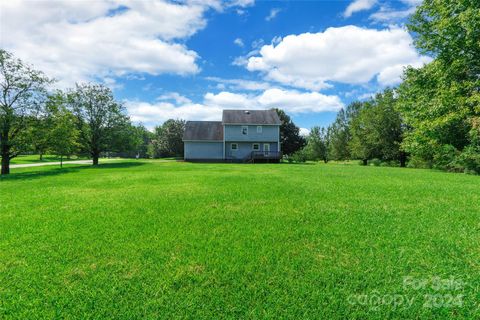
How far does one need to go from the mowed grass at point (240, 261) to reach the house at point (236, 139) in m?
28.3

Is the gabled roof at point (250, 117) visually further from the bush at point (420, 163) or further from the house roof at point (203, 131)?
the bush at point (420, 163)

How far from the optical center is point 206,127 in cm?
3759

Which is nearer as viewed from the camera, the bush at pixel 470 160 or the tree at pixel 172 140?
the bush at pixel 470 160

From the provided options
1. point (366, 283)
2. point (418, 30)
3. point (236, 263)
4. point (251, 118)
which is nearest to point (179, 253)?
point (236, 263)

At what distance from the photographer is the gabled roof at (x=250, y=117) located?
1358 inches

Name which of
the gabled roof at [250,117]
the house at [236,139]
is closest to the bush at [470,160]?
the house at [236,139]

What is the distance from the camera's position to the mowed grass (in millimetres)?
2592

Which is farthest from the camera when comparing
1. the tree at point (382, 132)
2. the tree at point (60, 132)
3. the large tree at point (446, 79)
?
the tree at point (382, 132)

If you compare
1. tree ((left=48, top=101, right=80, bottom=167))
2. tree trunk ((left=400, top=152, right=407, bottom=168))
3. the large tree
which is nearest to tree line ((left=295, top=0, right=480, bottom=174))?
the large tree

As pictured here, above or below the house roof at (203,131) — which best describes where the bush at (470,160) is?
below

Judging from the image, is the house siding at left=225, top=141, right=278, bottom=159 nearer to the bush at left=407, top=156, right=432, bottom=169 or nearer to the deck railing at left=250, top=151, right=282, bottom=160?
the deck railing at left=250, top=151, right=282, bottom=160

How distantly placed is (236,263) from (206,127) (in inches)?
1386

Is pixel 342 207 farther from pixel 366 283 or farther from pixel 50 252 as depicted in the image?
pixel 50 252

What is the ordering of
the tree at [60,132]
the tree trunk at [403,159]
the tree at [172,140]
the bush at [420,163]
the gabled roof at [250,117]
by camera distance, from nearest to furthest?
the tree at [60,132] < the bush at [420,163] < the tree trunk at [403,159] < the gabled roof at [250,117] < the tree at [172,140]
